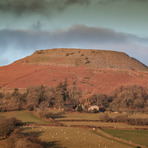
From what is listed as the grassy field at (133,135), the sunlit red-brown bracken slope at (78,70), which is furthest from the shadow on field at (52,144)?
the sunlit red-brown bracken slope at (78,70)

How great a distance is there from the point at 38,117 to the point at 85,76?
52.4 meters

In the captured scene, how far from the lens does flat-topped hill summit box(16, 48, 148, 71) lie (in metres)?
123

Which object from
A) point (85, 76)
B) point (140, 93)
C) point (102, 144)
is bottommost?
point (102, 144)

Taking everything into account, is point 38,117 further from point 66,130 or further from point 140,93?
point 140,93

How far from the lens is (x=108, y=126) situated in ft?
152

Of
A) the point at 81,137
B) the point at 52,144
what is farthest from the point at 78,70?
the point at 52,144

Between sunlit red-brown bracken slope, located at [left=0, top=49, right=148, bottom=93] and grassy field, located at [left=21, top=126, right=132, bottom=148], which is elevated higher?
sunlit red-brown bracken slope, located at [left=0, top=49, right=148, bottom=93]

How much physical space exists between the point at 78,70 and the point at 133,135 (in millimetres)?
73715

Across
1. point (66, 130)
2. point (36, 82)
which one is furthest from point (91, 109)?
point (36, 82)

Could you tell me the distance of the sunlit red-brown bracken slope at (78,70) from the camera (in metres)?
98.9

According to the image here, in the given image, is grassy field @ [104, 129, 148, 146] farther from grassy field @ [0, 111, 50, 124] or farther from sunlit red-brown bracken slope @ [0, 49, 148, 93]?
sunlit red-brown bracken slope @ [0, 49, 148, 93]

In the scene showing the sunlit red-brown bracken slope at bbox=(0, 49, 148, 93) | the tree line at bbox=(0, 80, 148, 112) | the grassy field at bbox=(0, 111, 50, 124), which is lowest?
the grassy field at bbox=(0, 111, 50, 124)

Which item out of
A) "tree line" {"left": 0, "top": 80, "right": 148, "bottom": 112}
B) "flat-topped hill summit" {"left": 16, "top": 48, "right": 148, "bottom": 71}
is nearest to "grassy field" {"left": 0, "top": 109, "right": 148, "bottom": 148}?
"tree line" {"left": 0, "top": 80, "right": 148, "bottom": 112}

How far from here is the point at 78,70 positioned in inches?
4444
